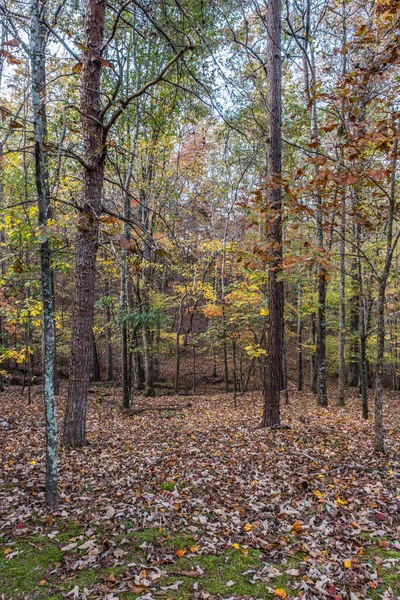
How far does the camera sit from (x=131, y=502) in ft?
13.6

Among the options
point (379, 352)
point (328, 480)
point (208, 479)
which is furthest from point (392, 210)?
point (208, 479)

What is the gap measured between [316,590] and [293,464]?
261cm

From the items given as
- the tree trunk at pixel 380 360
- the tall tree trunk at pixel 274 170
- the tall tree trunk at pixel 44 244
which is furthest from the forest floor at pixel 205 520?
the tall tree trunk at pixel 274 170

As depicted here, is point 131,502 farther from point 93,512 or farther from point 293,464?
point 293,464

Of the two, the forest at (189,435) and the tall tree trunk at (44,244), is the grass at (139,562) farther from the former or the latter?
the tall tree trunk at (44,244)

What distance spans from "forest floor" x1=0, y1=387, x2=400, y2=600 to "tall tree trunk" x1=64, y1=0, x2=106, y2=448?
78cm

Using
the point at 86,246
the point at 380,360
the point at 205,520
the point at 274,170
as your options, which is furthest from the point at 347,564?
the point at 274,170

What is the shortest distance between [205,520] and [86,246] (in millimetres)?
4089

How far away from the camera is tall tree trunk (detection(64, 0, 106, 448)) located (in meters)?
5.01

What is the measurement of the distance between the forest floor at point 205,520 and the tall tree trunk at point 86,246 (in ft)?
2.56

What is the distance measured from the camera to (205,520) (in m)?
3.86

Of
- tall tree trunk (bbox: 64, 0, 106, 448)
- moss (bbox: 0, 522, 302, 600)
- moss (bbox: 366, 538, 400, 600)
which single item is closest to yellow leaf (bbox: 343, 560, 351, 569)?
moss (bbox: 366, 538, 400, 600)

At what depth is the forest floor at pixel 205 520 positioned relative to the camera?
9.50 ft

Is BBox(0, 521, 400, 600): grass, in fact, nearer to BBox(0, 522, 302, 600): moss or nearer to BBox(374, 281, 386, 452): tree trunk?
BBox(0, 522, 302, 600): moss
